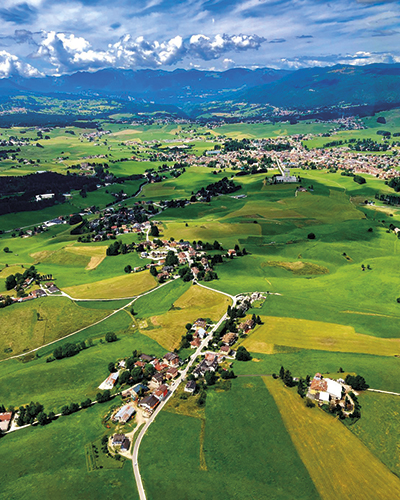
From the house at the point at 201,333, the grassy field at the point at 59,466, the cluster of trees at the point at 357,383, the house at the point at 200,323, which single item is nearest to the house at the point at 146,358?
the house at the point at 201,333

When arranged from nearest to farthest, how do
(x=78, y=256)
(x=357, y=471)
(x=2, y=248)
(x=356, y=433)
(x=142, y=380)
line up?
(x=357, y=471) < (x=356, y=433) < (x=142, y=380) < (x=78, y=256) < (x=2, y=248)

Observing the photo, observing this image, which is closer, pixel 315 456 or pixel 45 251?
pixel 315 456

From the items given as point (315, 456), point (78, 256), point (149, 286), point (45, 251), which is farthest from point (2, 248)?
point (315, 456)

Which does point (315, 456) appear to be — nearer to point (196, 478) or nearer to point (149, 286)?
point (196, 478)

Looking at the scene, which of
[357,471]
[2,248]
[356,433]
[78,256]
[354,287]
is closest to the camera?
[357,471]

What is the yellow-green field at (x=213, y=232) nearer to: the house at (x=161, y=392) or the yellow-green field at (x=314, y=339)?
the yellow-green field at (x=314, y=339)

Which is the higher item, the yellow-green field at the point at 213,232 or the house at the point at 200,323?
Answer: the yellow-green field at the point at 213,232

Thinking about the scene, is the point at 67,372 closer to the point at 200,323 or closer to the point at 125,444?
the point at 125,444
